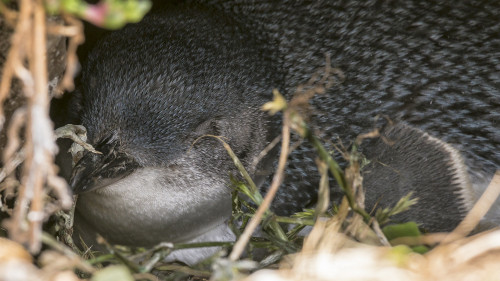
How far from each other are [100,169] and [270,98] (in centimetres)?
49

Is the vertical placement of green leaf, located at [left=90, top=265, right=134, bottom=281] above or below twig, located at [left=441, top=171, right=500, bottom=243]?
above

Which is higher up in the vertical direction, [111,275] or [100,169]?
[111,275]

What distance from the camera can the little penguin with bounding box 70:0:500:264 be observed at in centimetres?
148

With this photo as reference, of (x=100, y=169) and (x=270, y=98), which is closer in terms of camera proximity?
(x=100, y=169)

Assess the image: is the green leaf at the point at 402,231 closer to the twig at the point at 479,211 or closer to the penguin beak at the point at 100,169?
the twig at the point at 479,211

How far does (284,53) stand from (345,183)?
694 millimetres

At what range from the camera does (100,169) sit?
1.47m

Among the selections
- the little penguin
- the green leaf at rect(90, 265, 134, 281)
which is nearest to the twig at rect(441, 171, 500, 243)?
the little penguin

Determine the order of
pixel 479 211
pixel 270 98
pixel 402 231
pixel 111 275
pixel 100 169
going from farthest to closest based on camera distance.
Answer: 1. pixel 270 98
2. pixel 100 169
3. pixel 479 211
4. pixel 402 231
5. pixel 111 275

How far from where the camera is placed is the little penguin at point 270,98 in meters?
1.48

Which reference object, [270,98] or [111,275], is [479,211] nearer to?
[270,98]

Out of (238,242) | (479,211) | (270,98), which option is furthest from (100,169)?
(479,211)

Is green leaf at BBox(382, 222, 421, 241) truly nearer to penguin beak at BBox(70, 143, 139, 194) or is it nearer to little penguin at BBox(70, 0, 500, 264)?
Result: little penguin at BBox(70, 0, 500, 264)

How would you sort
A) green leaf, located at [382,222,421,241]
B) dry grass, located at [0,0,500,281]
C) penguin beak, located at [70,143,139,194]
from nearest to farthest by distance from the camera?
dry grass, located at [0,0,500,281] < green leaf, located at [382,222,421,241] < penguin beak, located at [70,143,139,194]
